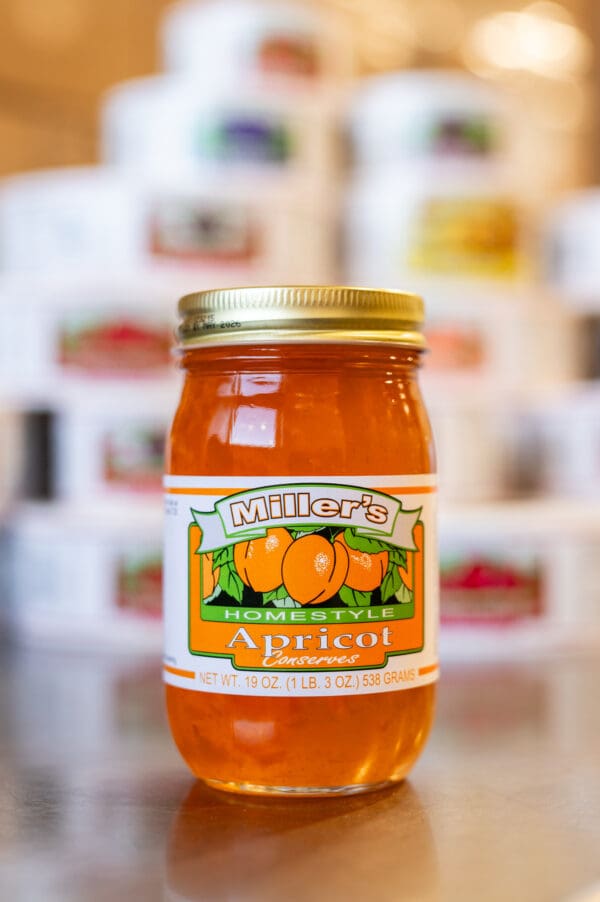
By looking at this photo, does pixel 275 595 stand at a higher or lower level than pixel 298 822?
higher

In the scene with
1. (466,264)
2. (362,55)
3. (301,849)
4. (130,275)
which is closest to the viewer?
(301,849)

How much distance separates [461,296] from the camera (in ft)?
4.65

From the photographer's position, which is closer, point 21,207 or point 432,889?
point 432,889

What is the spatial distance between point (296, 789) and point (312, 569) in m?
0.13

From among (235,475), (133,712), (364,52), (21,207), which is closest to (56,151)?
(21,207)

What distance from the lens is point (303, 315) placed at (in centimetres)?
66

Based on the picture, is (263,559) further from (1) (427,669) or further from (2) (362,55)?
(2) (362,55)

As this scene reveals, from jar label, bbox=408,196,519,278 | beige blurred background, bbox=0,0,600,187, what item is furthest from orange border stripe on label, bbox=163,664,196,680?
beige blurred background, bbox=0,0,600,187

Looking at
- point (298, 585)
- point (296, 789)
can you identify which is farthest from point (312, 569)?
point (296, 789)

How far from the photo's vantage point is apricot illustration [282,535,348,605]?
657 mm

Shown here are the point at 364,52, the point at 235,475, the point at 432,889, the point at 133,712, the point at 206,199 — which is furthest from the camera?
the point at 364,52

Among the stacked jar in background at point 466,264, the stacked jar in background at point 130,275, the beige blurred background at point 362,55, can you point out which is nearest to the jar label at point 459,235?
the stacked jar in background at point 466,264

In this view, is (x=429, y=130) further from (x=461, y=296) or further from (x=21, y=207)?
(x=21, y=207)

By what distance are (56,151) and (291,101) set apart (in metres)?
0.35
